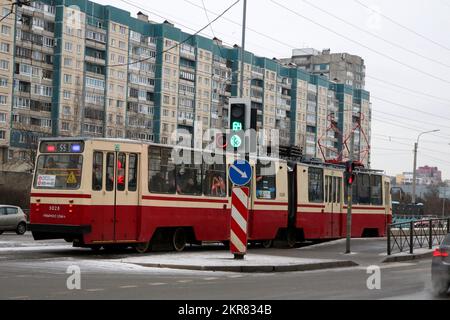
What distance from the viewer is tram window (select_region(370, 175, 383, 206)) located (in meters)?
34.9

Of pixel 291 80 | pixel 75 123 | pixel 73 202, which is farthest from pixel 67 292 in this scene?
pixel 291 80

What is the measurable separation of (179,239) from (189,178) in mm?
2108

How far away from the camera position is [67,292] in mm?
12633

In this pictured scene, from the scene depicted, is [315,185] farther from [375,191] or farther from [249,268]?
[249,268]

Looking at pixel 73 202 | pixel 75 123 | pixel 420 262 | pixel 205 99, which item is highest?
pixel 205 99

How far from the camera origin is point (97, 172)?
2178 cm

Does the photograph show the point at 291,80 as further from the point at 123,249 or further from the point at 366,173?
the point at 123,249

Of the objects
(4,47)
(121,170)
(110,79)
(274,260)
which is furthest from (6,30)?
(274,260)

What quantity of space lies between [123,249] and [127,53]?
72.0 m

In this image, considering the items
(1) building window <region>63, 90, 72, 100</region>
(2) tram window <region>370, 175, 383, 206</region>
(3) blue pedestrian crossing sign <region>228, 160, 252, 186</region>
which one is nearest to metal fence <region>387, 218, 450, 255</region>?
(2) tram window <region>370, 175, 383, 206</region>

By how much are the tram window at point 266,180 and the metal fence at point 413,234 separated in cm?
482

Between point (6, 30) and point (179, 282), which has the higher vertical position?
point (6, 30)

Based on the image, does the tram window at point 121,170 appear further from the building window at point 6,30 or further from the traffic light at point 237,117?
the building window at point 6,30

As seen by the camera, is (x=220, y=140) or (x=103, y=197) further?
(x=220, y=140)
